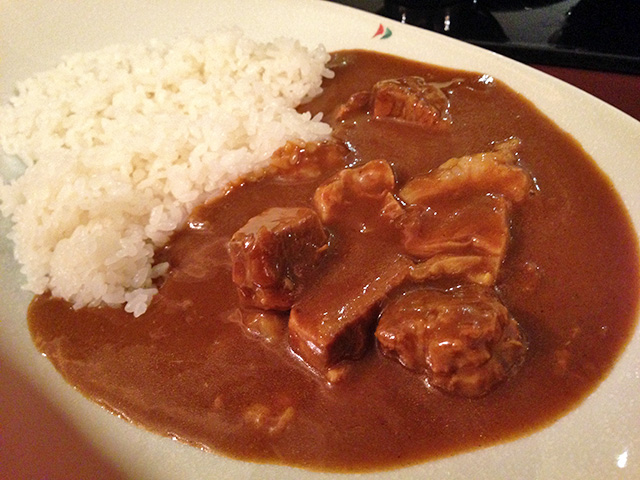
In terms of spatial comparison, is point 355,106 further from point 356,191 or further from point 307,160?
point 356,191

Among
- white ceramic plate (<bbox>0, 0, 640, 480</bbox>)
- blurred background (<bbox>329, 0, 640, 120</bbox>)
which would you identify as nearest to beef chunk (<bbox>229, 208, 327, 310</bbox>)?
white ceramic plate (<bbox>0, 0, 640, 480</bbox>)

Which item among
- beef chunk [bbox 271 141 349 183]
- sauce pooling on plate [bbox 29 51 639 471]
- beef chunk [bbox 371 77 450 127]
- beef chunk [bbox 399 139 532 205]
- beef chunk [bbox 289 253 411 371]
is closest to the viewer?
sauce pooling on plate [bbox 29 51 639 471]

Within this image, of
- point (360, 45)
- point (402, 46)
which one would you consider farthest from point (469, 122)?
point (360, 45)

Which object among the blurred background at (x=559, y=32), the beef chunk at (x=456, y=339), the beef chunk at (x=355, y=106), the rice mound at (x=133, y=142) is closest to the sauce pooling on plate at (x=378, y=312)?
the beef chunk at (x=456, y=339)

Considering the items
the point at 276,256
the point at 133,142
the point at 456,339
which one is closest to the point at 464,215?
the point at 456,339

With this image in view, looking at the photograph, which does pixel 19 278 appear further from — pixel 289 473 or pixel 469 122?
pixel 469 122

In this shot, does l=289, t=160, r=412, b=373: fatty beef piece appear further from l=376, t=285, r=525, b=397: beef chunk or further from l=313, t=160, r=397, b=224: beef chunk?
l=376, t=285, r=525, b=397: beef chunk
